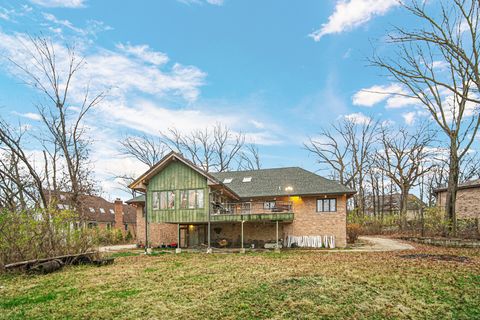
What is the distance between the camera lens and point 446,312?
255 inches

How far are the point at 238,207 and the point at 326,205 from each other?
6080mm

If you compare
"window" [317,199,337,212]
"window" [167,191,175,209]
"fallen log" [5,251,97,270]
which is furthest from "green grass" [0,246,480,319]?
"window" [317,199,337,212]

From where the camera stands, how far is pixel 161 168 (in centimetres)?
2066

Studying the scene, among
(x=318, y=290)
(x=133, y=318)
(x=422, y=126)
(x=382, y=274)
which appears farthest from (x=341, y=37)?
(x=422, y=126)

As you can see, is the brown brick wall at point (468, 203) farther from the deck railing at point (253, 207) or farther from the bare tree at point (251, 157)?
the bare tree at point (251, 157)

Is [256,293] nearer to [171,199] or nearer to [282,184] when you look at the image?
[171,199]

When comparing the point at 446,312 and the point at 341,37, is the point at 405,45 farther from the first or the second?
the point at 446,312

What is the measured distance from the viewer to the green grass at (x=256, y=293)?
652 centimetres

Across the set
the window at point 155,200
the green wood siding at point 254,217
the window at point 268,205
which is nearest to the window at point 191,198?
the green wood siding at point 254,217

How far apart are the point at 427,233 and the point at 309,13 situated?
17452 millimetres

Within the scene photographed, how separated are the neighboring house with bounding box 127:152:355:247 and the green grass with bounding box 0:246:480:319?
26.5 ft

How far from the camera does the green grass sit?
6516mm

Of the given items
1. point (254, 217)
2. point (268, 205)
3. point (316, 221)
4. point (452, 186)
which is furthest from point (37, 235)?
point (452, 186)

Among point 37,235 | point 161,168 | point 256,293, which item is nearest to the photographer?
point 256,293
